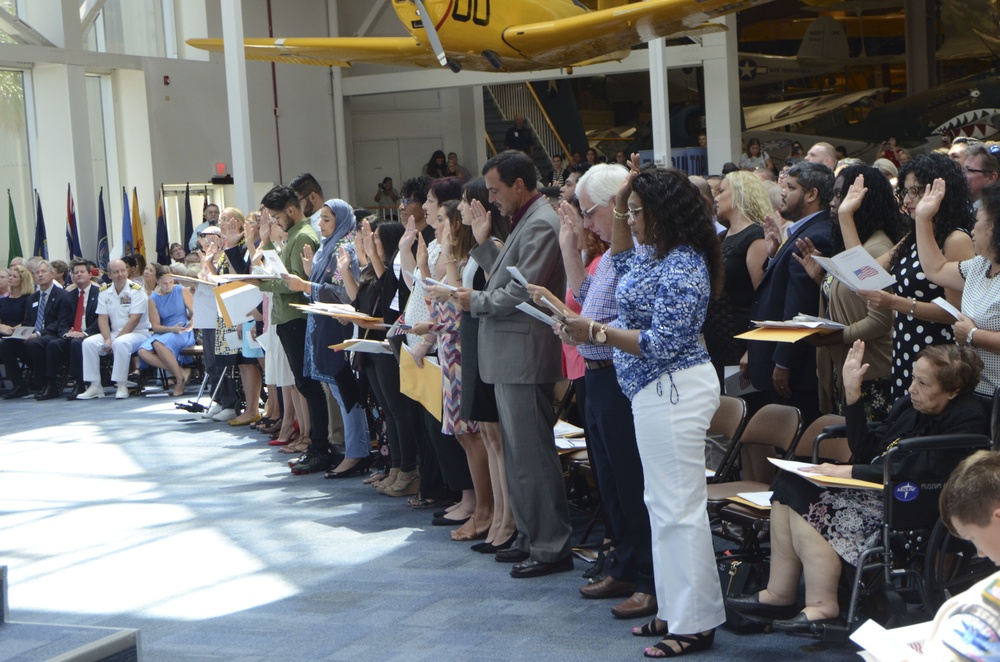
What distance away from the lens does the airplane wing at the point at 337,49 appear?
46.5ft

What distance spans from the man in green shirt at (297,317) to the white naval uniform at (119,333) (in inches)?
193

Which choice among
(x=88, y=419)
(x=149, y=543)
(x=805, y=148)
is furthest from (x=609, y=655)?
(x=805, y=148)

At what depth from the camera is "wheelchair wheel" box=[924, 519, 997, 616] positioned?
3.51m

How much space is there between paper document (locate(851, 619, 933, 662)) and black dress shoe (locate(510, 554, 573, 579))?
106 inches

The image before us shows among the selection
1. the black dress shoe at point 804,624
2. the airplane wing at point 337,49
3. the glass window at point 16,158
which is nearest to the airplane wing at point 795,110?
the airplane wing at point 337,49

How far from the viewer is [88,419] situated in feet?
33.8

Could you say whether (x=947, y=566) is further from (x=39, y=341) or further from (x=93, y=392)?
(x=39, y=341)

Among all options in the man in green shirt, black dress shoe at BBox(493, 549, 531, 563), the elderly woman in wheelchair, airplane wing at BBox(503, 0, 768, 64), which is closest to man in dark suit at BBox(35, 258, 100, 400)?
airplane wing at BBox(503, 0, 768, 64)

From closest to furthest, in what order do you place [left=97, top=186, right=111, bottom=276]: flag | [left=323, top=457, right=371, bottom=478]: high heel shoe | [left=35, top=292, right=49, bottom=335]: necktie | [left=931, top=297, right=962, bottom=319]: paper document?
[left=931, top=297, right=962, bottom=319]: paper document, [left=323, top=457, right=371, bottom=478]: high heel shoe, [left=35, top=292, right=49, bottom=335]: necktie, [left=97, top=186, right=111, bottom=276]: flag

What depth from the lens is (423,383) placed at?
224 inches

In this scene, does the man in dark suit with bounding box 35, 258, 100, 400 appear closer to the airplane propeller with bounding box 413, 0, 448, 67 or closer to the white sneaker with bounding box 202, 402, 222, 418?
the white sneaker with bounding box 202, 402, 222, 418

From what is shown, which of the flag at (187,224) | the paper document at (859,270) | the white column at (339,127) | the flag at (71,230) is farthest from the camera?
the white column at (339,127)

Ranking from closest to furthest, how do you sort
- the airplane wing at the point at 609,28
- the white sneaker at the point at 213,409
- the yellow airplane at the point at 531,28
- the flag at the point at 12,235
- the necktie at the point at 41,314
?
the white sneaker at the point at 213,409 → the airplane wing at the point at 609,28 → the yellow airplane at the point at 531,28 → the necktie at the point at 41,314 → the flag at the point at 12,235

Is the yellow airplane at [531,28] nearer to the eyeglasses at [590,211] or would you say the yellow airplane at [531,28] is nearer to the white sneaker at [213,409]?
the white sneaker at [213,409]
